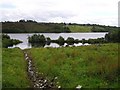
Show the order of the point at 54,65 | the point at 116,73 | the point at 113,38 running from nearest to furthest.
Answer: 1. the point at 116,73
2. the point at 54,65
3. the point at 113,38

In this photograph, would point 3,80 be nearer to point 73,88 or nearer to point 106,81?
point 73,88

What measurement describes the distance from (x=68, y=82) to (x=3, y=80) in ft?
17.3

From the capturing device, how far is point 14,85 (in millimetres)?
21188

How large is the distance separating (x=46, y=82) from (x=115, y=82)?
18.2 feet

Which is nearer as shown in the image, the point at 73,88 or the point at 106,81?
the point at 73,88

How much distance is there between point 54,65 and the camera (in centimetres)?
2892

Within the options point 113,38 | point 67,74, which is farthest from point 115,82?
point 113,38

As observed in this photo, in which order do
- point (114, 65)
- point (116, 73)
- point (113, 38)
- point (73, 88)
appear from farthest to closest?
point (113, 38)
point (114, 65)
point (116, 73)
point (73, 88)

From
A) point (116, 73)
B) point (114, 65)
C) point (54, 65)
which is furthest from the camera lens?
point (54, 65)

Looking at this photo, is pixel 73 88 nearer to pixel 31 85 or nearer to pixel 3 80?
pixel 31 85

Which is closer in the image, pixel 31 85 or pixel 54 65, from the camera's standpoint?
pixel 31 85

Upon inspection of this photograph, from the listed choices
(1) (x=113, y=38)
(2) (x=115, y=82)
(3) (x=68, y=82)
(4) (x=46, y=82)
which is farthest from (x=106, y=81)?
(1) (x=113, y=38)

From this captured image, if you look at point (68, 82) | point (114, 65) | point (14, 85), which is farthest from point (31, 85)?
point (114, 65)

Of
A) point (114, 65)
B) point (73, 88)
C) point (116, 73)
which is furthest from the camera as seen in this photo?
point (114, 65)
